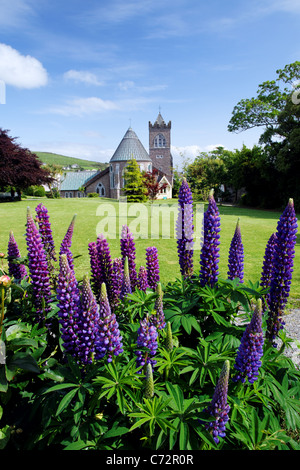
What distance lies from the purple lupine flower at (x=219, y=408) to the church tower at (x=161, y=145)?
68319 mm

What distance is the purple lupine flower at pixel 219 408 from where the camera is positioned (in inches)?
63.2

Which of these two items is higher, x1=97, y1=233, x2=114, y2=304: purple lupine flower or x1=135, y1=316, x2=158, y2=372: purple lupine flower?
x1=97, y1=233, x2=114, y2=304: purple lupine flower

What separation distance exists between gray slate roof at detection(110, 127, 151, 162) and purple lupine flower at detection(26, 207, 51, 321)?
178 ft

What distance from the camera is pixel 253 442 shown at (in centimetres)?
181

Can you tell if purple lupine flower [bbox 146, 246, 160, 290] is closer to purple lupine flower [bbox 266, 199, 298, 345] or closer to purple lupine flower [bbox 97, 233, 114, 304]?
purple lupine flower [bbox 97, 233, 114, 304]

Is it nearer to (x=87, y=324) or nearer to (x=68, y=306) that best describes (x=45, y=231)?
(x=68, y=306)

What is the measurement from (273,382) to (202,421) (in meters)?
0.71

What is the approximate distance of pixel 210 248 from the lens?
2861 mm

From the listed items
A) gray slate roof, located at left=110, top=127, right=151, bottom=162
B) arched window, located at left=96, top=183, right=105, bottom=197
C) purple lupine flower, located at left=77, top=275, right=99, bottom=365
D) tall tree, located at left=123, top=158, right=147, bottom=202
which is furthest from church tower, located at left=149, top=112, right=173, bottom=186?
purple lupine flower, located at left=77, top=275, right=99, bottom=365

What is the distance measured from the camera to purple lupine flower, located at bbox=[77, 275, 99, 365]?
197cm

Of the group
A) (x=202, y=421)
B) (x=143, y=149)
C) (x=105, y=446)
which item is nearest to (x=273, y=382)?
(x=202, y=421)

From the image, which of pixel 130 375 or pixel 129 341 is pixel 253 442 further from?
pixel 129 341

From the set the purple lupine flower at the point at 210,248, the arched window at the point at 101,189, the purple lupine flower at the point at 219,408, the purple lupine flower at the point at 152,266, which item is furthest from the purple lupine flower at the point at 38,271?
the arched window at the point at 101,189

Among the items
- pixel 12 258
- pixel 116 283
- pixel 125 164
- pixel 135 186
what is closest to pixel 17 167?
pixel 135 186
